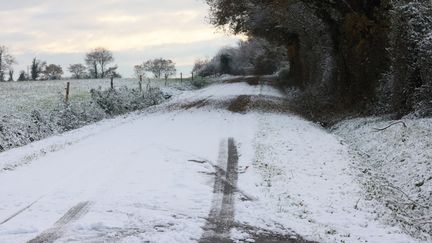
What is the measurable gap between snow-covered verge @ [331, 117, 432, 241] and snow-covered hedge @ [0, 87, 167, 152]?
34.7 ft

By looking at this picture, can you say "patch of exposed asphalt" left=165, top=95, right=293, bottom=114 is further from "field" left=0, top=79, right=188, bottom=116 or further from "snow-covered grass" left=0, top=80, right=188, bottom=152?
"field" left=0, top=79, right=188, bottom=116

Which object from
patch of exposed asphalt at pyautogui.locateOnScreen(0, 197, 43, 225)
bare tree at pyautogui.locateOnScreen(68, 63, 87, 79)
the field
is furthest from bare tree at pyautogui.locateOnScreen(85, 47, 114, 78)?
patch of exposed asphalt at pyautogui.locateOnScreen(0, 197, 43, 225)

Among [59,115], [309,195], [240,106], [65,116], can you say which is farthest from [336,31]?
[309,195]

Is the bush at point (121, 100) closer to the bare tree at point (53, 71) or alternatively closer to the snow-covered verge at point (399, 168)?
the snow-covered verge at point (399, 168)

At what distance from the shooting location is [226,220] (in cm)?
813

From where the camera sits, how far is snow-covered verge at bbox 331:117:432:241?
8.81 meters

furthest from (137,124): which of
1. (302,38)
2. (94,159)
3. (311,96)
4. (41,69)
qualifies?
(41,69)

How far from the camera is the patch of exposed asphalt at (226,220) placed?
24.2 feet

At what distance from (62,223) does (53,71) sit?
125m

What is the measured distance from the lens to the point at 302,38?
35.1m

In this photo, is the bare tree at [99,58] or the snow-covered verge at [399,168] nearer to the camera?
the snow-covered verge at [399,168]

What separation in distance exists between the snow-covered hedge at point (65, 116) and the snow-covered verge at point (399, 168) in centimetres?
1057

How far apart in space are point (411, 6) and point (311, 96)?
14.8 meters

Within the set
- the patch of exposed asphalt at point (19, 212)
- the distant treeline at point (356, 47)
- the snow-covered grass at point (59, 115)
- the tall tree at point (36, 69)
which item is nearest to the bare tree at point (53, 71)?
the tall tree at point (36, 69)
